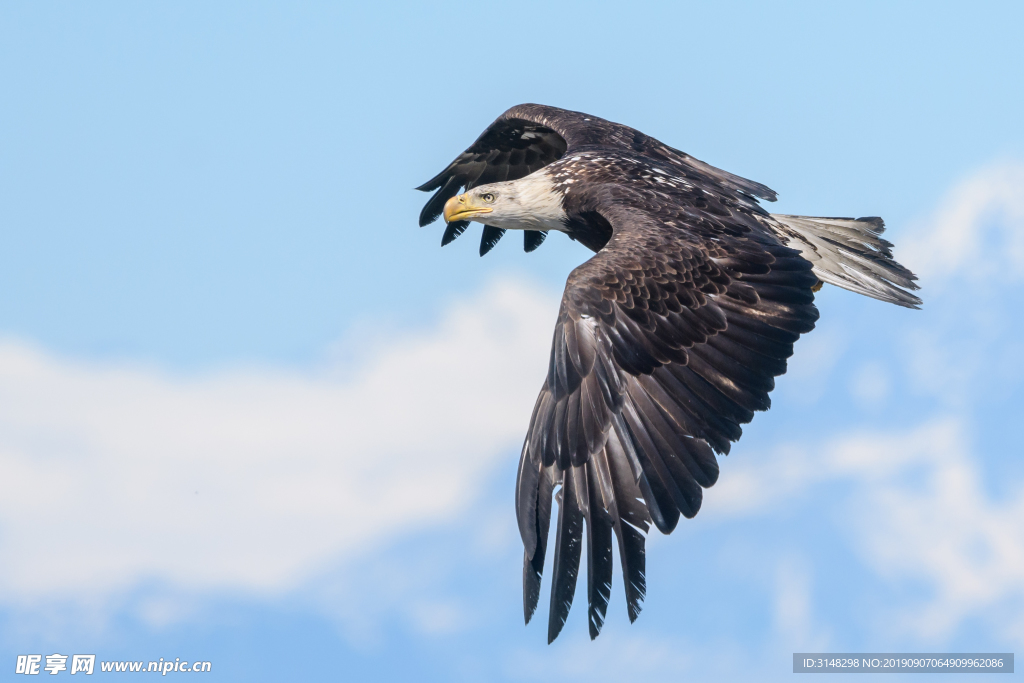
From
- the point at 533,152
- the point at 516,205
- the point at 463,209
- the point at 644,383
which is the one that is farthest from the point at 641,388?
the point at 533,152

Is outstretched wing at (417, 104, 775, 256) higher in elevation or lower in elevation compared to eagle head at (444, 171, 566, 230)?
higher

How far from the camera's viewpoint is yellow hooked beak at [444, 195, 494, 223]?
10.1 metres

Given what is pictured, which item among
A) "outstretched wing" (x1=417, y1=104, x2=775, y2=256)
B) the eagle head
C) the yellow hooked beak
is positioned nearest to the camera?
the eagle head

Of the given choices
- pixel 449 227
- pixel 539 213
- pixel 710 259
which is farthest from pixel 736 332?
pixel 449 227

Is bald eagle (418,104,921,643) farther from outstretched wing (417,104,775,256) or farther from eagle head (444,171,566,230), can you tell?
outstretched wing (417,104,775,256)

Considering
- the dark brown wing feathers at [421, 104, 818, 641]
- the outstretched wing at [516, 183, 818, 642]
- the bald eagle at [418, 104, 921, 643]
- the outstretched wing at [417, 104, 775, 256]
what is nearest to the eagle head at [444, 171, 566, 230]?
the outstretched wing at [417, 104, 775, 256]

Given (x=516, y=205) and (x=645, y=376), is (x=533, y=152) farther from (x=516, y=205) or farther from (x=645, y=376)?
(x=645, y=376)

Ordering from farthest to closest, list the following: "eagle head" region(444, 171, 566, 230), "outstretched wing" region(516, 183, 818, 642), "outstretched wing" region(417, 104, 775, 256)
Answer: "outstretched wing" region(417, 104, 775, 256) → "eagle head" region(444, 171, 566, 230) → "outstretched wing" region(516, 183, 818, 642)

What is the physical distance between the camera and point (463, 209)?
10.1 meters

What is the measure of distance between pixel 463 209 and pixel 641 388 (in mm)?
3553

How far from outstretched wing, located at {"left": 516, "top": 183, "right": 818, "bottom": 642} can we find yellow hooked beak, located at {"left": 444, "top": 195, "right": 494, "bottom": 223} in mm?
2490

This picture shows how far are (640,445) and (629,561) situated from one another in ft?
2.37

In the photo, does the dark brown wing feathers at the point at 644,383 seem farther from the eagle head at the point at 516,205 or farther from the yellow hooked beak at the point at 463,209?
the yellow hooked beak at the point at 463,209

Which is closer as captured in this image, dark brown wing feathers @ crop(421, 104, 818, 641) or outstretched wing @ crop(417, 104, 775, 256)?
dark brown wing feathers @ crop(421, 104, 818, 641)
